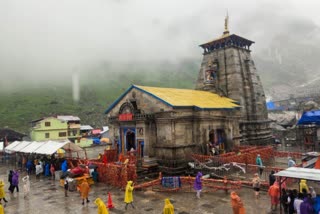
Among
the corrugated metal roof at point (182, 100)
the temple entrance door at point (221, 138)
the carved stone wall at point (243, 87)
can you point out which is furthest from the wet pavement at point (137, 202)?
the carved stone wall at point (243, 87)

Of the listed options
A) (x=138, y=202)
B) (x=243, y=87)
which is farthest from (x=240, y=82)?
(x=138, y=202)

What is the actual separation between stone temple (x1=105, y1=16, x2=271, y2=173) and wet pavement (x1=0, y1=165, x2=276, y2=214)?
5765 millimetres

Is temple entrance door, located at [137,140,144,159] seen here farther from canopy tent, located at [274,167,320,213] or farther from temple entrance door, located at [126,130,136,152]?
canopy tent, located at [274,167,320,213]

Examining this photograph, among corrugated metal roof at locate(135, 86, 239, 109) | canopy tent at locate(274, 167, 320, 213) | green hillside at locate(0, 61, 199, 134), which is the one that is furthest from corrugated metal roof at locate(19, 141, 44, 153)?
green hillside at locate(0, 61, 199, 134)

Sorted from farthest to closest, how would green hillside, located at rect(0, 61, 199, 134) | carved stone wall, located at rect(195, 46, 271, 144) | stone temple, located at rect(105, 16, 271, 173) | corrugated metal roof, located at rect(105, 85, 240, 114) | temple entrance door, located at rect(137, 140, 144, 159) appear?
green hillside, located at rect(0, 61, 199, 134), carved stone wall, located at rect(195, 46, 271, 144), temple entrance door, located at rect(137, 140, 144, 159), corrugated metal roof, located at rect(105, 85, 240, 114), stone temple, located at rect(105, 16, 271, 173)

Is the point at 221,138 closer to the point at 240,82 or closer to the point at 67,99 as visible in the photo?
the point at 240,82

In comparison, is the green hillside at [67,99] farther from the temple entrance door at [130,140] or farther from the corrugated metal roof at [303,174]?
the corrugated metal roof at [303,174]

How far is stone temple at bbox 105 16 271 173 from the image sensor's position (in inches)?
886

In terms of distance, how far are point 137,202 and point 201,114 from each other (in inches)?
451

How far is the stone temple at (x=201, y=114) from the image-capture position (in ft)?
73.8

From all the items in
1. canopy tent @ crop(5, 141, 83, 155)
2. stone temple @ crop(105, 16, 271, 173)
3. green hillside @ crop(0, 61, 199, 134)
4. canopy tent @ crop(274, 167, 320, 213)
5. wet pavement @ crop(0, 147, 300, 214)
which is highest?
green hillside @ crop(0, 61, 199, 134)

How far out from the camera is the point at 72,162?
79.9ft

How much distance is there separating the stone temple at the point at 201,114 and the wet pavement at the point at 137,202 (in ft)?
18.9

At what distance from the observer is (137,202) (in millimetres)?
15195
